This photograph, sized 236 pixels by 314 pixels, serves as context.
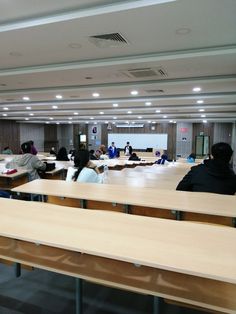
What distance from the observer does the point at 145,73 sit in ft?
15.5

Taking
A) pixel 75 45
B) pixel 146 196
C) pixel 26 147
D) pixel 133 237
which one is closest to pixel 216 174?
pixel 146 196

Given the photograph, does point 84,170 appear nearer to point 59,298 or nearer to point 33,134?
point 59,298

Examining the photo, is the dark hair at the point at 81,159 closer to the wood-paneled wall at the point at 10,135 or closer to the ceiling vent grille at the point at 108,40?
the ceiling vent grille at the point at 108,40

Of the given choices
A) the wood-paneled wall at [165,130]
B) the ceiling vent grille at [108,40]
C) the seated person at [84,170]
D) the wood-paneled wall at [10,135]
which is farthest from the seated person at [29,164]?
the wood-paneled wall at [165,130]

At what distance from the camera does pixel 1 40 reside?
333 cm

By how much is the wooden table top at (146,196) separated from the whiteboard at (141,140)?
15663 millimetres

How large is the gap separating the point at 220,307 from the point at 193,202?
1.17 m

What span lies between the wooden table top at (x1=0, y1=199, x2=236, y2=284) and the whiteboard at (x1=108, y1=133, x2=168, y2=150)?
16904 mm

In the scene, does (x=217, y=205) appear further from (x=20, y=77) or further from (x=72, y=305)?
(x=20, y=77)

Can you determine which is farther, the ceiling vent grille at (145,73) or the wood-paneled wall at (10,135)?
the wood-paneled wall at (10,135)

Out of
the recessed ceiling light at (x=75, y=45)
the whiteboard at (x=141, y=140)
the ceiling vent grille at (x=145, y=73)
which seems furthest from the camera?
the whiteboard at (x=141, y=140)

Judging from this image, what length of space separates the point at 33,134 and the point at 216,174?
18.4 meters

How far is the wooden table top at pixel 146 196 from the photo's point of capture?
93.5 inches

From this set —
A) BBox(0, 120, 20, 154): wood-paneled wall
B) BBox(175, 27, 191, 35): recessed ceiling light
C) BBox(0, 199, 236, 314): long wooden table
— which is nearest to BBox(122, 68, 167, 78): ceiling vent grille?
BBox(175, 27, 191, 35): recessed ceiling light
